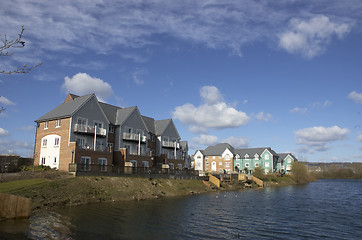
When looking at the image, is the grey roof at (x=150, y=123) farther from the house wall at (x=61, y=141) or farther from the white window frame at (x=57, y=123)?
the house wall at (x=61, y=141)

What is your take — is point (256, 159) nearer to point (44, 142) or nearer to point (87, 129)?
point (87, 129)

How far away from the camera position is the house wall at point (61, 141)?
39.8m

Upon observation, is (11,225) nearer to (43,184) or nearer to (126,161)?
(43,184)

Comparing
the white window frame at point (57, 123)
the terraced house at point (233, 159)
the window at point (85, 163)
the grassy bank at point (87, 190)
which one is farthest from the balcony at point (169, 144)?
the terraced house at point (233, 159)

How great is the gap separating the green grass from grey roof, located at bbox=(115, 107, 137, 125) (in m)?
20.1

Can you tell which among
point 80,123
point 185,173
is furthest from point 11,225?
point 185,173

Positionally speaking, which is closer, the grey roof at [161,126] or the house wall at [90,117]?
the house wall at [90,117]

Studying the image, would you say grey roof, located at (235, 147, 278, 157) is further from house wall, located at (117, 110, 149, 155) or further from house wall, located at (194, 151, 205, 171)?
house wall, located at (117, 110, 149, 155)

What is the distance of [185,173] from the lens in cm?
5400

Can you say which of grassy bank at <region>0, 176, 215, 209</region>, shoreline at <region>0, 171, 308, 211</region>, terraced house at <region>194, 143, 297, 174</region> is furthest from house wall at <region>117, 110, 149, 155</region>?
terraced house at <region>194, 143, 297, 174</region>

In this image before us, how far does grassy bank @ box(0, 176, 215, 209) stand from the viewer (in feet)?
90.4

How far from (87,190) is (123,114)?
71.7 feet

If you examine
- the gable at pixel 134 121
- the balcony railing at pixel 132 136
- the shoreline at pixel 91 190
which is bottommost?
the shoreline at pixel 91 190

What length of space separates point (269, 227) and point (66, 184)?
71.6 ft
